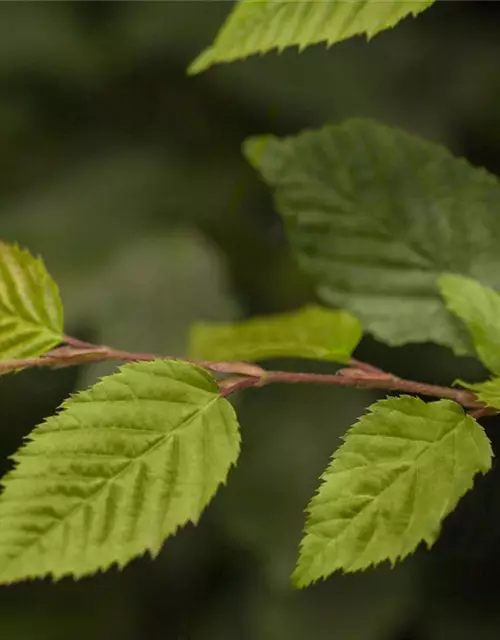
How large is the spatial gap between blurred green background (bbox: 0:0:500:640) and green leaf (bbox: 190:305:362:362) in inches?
4.1

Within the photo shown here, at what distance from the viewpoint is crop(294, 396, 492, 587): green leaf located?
291 millimetres

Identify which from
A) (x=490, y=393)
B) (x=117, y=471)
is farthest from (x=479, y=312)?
(x=117, y=471)

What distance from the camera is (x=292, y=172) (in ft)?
1.55

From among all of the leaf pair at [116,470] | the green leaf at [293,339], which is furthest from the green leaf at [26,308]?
the green leaf at [293,339]

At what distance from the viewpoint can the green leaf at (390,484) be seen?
0.29 metres

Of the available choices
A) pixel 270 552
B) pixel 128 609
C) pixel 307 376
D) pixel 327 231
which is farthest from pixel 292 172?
pixel 128 609

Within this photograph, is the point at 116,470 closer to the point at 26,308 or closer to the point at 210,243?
the point at 26,308

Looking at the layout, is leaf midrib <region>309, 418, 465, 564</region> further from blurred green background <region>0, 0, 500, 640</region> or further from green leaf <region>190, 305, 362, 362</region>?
blurred green background <region>0, 0, 500, 640</region>

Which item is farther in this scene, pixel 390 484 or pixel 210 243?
pixel 210 243

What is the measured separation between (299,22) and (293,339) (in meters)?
0.18

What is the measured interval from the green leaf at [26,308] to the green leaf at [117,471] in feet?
0.15

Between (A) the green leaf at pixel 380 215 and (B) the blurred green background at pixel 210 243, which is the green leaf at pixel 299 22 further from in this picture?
(B) the blurred green background at pixel 210 243

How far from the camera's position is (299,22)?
32 cm

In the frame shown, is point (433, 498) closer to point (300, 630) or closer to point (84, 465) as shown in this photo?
point (84, 465)
